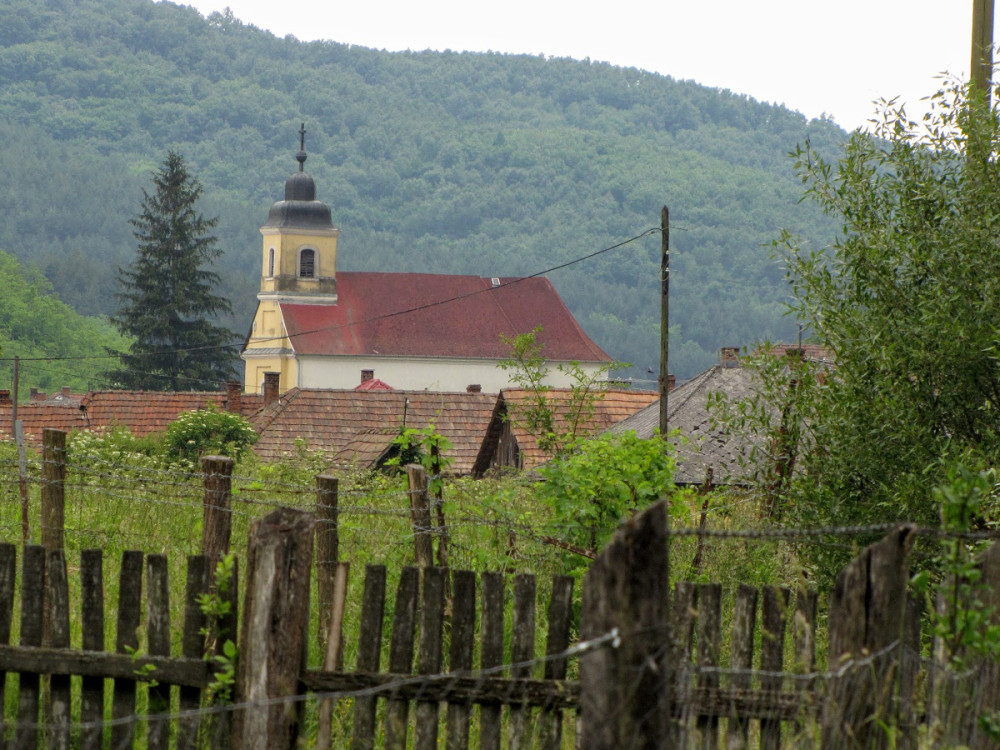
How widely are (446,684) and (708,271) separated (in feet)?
475

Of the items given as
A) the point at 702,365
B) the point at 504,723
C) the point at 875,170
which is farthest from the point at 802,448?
the point at 702,365

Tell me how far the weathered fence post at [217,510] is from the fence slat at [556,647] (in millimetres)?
3361

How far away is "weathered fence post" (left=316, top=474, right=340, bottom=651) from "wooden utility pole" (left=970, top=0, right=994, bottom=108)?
4.59m

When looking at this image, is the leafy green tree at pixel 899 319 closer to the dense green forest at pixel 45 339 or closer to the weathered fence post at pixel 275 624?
the weathered fence post at pixel 275 624

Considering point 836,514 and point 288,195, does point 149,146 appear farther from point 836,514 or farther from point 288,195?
point 836,514

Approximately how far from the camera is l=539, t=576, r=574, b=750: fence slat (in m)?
4.35

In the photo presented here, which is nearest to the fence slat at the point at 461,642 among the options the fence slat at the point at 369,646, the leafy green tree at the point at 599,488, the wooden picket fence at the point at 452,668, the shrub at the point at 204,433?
the wooden picket fence at the point at 452,668

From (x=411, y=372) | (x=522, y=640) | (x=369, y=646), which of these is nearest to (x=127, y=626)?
(x=369, y=646)

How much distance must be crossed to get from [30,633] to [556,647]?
1.92 meters

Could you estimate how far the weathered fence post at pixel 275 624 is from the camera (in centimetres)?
429

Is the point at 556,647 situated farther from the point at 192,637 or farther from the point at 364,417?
the point at 364,417

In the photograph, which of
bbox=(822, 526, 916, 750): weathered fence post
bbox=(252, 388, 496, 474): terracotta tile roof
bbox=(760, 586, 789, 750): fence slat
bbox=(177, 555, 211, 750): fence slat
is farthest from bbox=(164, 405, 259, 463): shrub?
bbox=(822, 526, 916, 750): weathered fence post

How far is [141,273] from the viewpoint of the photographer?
75562 millimetres

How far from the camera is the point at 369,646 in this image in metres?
4.47
